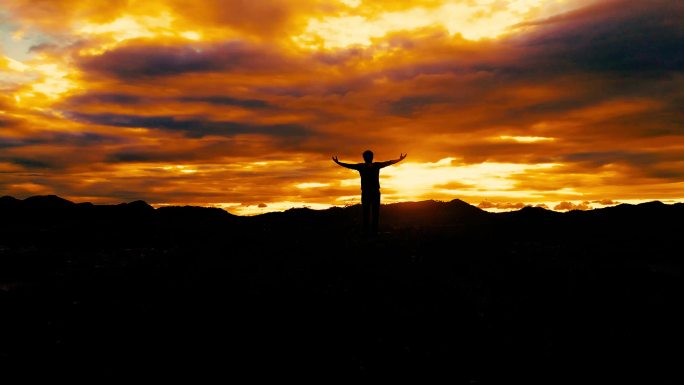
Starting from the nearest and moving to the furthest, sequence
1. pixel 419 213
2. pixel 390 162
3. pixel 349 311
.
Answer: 1. pixel 349 311
2. pixel 390 162
3. pixel 419 213

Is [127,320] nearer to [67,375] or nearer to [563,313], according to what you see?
[67,375]

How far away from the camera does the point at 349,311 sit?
1309 cm

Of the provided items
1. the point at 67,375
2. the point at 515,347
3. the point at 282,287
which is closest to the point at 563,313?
the point at 515,347

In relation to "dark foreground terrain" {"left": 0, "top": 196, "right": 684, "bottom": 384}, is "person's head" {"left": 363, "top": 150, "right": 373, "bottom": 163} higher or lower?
higher

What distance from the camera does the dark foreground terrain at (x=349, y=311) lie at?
10.5 m

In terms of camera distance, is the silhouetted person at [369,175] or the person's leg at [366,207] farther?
the person's leg at [366,207]

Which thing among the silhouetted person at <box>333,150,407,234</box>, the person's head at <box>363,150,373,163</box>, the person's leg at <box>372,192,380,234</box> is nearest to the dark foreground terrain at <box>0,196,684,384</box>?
the person's leg at <box>372,192,380,234</box>

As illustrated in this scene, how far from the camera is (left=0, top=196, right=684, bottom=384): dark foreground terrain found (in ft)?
34.3

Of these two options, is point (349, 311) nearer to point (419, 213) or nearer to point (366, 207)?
point (366, 207)

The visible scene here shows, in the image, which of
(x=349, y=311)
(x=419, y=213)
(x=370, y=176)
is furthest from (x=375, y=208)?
(x=419, y=213)

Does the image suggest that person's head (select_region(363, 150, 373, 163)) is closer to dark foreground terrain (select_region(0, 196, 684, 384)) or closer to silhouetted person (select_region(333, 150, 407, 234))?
silhouetted person (select_region(333, 150, 407, 234))

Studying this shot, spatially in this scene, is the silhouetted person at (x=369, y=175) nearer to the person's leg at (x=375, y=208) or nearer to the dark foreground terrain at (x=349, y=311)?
the person's leg at (x=375, y=208)

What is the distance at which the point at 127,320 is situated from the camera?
12.9 metres

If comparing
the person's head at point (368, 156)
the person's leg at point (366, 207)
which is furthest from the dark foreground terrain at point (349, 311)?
the person's head at point (368, 156)
